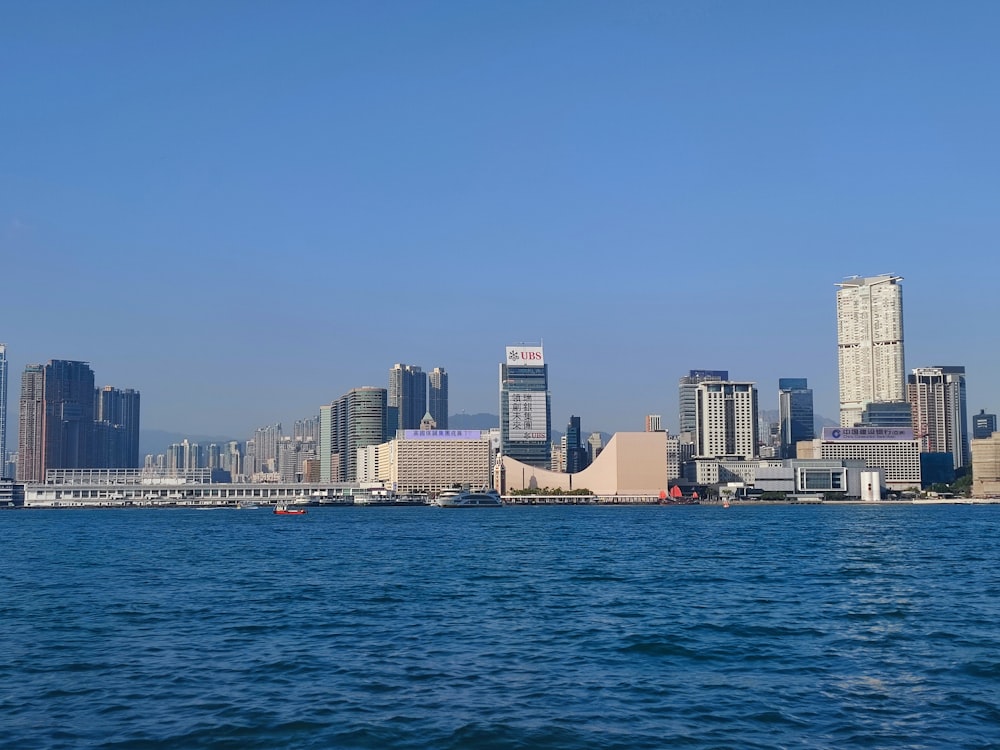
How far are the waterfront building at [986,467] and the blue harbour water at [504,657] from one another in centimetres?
16204

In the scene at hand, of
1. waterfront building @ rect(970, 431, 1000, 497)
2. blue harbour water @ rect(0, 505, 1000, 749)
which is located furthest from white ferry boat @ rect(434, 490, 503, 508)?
blue harbour water @ rect(0, 505, 1000, 749)

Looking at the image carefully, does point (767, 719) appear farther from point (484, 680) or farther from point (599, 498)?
point (599, 498)

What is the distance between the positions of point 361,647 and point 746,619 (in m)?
9.12

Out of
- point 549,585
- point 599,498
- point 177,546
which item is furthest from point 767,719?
point 599,498

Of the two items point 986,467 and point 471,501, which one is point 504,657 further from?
point 986,467

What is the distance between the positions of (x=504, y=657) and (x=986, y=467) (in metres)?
190

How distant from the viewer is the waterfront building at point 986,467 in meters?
184

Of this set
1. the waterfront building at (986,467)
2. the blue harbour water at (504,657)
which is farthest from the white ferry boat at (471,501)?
the blue harbour water at (504,657)

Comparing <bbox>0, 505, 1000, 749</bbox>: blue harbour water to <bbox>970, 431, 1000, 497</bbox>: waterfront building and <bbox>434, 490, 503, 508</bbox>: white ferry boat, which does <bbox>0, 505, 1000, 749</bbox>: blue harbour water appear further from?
<bbox>970, 431, 1000, 497</bbox>: waterfront building

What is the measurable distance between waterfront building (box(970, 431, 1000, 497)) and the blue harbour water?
16204cm

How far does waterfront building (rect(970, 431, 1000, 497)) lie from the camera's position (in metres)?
184

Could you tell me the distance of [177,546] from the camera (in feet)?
180

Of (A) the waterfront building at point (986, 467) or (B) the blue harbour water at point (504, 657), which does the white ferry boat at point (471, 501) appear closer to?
(A) the waterfront building at point (986, 467)

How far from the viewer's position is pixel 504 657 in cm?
→ 1892
